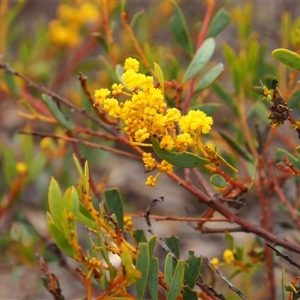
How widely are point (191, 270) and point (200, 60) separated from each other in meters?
0.46

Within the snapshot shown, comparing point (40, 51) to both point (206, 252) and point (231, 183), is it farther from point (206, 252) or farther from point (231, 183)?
point (231, 183)

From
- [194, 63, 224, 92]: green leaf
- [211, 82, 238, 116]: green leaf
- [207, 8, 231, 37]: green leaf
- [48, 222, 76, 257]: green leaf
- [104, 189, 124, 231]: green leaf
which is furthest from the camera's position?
[211, 82, 238, 116]: green leaf

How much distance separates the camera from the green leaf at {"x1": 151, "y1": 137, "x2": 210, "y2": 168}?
73 cm

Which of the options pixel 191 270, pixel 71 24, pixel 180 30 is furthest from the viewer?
pixel 71 24

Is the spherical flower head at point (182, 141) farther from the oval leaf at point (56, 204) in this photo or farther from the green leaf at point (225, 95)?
the green leaf at point (225, 95)

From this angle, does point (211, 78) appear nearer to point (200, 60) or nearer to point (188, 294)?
point (200, 60)

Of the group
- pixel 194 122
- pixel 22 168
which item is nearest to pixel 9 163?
pixel 22 168

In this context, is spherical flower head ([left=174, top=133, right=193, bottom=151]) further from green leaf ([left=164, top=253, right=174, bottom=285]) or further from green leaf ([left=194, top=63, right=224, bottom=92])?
green leaf ([left=194, top=63, right=224, bottom=92])

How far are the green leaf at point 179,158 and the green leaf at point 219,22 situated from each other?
0.54 metres

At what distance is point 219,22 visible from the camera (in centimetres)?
121

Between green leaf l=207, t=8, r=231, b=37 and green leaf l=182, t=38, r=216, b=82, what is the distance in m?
0.11

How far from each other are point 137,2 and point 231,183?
282 cm

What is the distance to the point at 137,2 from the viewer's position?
11.6ft

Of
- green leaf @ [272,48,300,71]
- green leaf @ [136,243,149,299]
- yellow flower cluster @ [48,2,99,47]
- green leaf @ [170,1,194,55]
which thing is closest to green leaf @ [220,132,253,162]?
green leaf @ [170,1,194,55]
